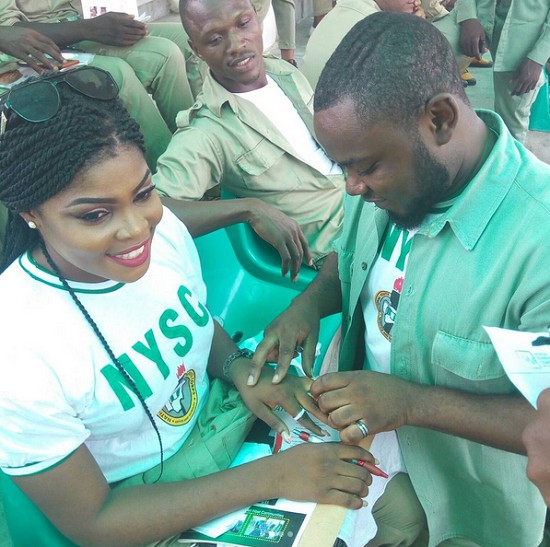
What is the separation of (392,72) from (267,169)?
1.28 metres

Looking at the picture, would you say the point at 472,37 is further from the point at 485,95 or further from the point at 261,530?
the point at 261,530

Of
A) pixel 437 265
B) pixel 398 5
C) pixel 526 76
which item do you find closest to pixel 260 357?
pixel 437 265

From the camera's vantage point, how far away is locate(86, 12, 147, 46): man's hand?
131 inches

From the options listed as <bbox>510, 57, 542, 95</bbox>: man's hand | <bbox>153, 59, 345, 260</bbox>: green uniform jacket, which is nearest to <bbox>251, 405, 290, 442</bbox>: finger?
A: <bbox>153, 59, 345, 260</bbox>: green uniform jacket

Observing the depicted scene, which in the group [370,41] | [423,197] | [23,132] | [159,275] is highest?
[370,41]

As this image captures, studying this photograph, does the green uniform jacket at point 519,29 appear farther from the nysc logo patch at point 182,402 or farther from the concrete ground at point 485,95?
the nysc logo patch at point 182,402

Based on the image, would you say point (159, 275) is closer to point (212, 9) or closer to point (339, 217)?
point (339, 217)

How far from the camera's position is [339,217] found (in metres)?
2.70

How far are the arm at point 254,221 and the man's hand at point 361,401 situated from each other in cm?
85

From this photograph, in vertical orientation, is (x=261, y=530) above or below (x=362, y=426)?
below

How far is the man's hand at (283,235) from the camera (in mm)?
2250

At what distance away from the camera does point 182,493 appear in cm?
143

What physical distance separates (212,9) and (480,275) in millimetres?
1777

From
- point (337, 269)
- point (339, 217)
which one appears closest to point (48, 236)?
point (337, 269)
